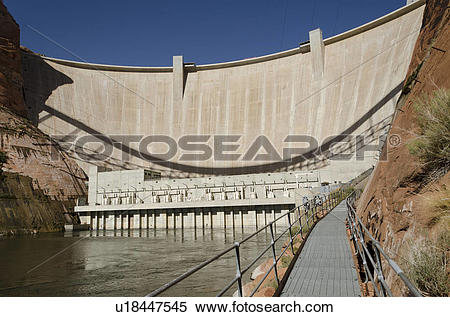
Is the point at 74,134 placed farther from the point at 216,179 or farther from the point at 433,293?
the point at 433,293

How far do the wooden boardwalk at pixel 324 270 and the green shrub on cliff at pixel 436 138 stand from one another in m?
2.11

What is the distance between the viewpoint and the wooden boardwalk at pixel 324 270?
472 centimetres

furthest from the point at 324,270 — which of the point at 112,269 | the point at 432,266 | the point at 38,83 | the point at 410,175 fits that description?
the point at 38,83

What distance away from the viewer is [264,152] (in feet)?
130

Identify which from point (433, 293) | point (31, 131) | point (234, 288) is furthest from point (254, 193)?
point (433, 293)

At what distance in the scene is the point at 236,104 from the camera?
42.2 metres

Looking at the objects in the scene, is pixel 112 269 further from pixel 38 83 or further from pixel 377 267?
pixel 38 83

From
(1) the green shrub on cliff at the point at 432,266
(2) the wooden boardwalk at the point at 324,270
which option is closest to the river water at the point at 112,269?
(2) the wooden boardwalk at the point at 324,270

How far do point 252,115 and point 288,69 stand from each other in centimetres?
722

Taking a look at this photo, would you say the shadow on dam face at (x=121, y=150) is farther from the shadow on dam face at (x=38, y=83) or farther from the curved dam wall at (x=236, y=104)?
the curved dam wall at (x=236, y=104)

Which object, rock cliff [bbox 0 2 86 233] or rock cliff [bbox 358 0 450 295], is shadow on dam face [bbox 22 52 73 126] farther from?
rock cliff [bbox 358 0 450 295]

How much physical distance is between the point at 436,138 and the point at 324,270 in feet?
9.17
